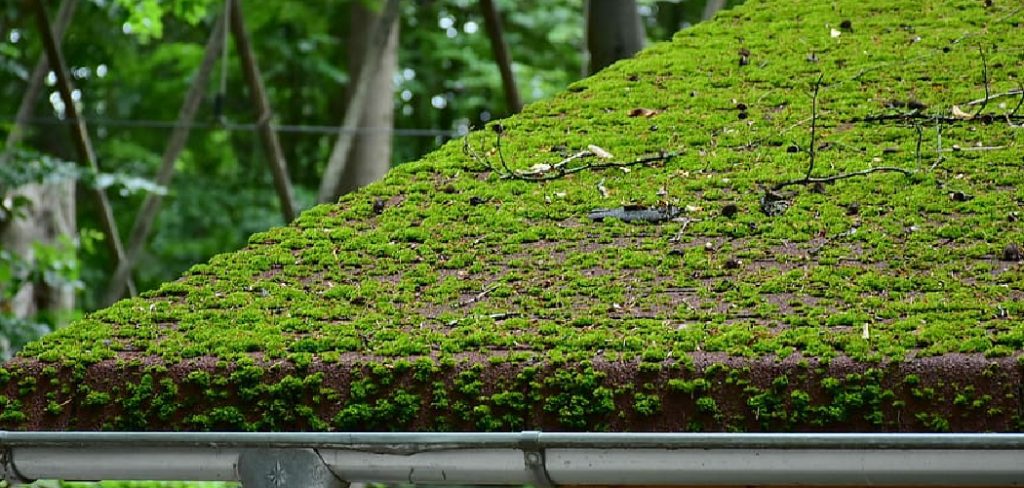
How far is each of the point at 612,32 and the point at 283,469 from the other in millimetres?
5731

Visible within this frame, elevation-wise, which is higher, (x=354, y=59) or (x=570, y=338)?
(x=354, y=59)

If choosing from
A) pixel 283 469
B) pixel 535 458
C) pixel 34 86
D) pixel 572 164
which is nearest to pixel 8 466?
pixel 283 469

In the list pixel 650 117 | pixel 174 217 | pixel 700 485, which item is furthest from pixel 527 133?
pixel 174 217

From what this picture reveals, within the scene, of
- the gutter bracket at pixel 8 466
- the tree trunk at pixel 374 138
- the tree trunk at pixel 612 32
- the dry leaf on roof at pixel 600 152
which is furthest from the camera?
the tree trunk at pixel 374 138

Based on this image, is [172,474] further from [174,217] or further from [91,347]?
[174,217]

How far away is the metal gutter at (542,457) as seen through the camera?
231cm

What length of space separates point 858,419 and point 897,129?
166 centimetres

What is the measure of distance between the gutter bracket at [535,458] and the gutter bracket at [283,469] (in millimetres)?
432

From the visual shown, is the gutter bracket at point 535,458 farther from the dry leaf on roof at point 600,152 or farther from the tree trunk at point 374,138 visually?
the tree trunk at point 374,138

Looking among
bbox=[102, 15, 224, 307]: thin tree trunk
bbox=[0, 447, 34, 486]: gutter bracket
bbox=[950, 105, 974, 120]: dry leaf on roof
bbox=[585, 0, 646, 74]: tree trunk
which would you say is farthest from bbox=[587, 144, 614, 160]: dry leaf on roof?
bbox=[102, 15, 224, 307]: thin tree trunk

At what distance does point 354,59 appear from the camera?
13.8m

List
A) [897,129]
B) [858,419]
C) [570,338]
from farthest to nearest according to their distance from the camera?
[897,129] → [570,338] → [858,419]

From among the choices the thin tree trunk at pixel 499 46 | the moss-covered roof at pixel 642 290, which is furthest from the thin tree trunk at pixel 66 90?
the moss-covered roof at pixel 642 290

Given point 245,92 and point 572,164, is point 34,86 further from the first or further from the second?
point 572,164
